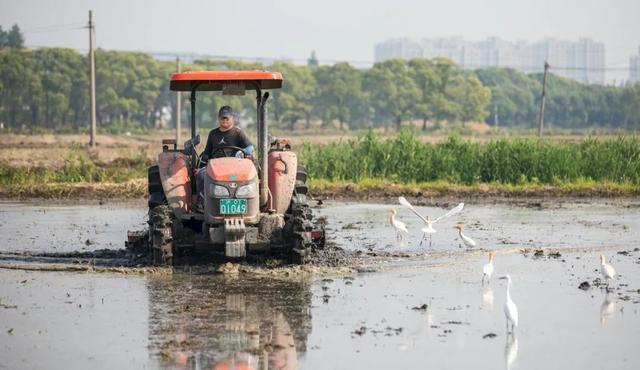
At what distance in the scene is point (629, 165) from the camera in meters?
31.7

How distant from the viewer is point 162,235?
15.1m

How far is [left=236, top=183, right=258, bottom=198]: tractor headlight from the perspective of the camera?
1503 cm

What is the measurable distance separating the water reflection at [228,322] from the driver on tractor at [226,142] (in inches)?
56.7

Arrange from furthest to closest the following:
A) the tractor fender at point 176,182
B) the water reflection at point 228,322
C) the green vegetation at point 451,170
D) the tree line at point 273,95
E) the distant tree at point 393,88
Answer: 1. the distant tree at point 393,88
2. the tree line at point 273,95
3. the green vegetation at point 451,170
4. the tractor fender at point 176,182
5. the water reflection at point 228,322

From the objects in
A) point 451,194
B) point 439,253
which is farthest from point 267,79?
point 451,194

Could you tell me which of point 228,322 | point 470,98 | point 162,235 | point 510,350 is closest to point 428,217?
point 162,235

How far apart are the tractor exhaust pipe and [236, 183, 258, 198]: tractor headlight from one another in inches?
18.6

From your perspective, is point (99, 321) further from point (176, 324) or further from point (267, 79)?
point (267, 79)

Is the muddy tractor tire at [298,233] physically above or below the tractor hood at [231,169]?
below

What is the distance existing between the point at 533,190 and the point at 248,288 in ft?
53.8

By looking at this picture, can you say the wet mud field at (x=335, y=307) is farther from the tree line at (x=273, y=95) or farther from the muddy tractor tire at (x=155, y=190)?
the tree line at (x=273, y=95)

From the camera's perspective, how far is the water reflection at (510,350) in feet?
34.7

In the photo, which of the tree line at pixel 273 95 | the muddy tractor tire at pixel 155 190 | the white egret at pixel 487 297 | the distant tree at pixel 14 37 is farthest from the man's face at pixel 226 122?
the distant tree at pixel 14 37

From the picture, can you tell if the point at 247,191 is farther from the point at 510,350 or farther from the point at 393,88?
the point at 393,88
